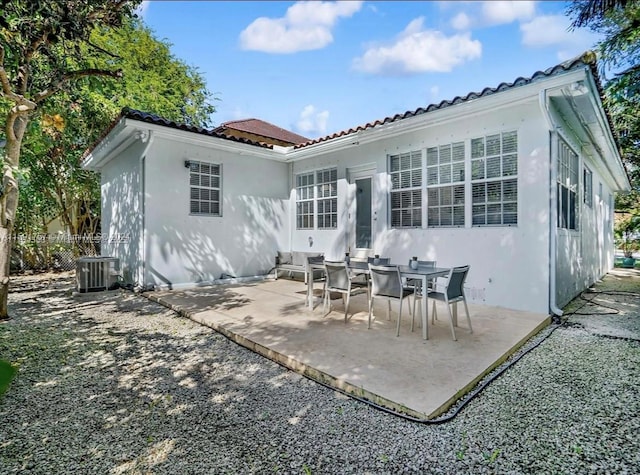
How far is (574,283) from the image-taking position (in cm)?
646

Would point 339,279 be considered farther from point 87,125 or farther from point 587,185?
point 87,125

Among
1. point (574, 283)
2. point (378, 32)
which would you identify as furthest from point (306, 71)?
point (574, 283)

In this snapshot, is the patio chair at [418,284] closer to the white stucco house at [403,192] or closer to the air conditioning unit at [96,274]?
the white stucco house at [403,192]

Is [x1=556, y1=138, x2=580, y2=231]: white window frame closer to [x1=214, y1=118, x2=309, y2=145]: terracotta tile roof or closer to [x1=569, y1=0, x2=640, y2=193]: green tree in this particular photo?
[x1=569, y1=0, x2=640, y2=193]: green tree

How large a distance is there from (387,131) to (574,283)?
4530 millimetres

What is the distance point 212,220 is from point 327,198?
8.89 ft

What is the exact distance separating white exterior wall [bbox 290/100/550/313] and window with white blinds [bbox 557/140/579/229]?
660 mm

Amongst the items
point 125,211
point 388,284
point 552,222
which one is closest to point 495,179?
point 552,222

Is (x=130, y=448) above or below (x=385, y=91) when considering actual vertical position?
below

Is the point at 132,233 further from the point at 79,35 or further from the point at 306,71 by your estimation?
the point at 306,71

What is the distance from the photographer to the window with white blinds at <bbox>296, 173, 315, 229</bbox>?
8742 millimetres

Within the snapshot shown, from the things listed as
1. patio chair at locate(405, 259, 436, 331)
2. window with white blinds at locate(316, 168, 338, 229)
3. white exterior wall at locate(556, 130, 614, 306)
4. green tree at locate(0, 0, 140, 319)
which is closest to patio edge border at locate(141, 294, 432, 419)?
patio chair at locate(405, 259, 436, 331)

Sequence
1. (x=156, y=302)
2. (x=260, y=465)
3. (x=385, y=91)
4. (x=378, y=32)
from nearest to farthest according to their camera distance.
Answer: (x=260, y=465) → (x=156, y=302) → (x=378, y=32) → (x=385, y=91)

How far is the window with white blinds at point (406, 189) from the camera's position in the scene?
6.36 metres
